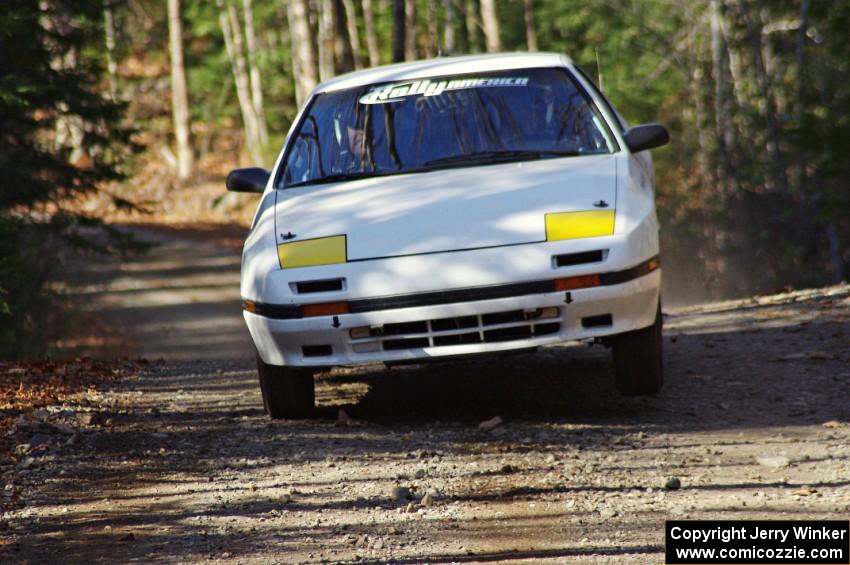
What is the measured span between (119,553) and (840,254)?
14.7 meters

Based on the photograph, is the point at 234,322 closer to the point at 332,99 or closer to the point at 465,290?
the point at 332,99

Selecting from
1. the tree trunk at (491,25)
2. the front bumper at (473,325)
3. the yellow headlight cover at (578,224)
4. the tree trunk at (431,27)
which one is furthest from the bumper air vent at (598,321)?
the tree trunk at (431,27)

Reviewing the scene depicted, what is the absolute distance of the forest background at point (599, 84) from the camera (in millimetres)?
14539

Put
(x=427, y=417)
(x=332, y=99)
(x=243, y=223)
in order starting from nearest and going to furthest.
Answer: (x=427, y=417)
(x=332, y=99)
(x=243, y=223)

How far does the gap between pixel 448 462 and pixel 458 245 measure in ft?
3.64

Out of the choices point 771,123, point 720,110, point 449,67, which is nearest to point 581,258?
point 449,67

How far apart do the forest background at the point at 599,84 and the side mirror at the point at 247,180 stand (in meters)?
2.24

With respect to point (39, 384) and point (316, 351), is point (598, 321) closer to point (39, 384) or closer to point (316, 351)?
point (316, 351)

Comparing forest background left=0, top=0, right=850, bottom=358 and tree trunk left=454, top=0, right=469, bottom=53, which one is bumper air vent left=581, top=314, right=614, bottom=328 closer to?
forest background left=0, top=0, right=850, bottom=358

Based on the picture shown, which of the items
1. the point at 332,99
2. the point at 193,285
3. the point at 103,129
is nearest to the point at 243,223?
the point at 193,285

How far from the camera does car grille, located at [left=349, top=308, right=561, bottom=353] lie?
584cm

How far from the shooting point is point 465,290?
5777mm

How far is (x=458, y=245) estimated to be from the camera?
589cm

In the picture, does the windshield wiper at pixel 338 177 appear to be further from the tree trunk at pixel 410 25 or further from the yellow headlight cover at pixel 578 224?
the tree trunk at pixel 410 25
